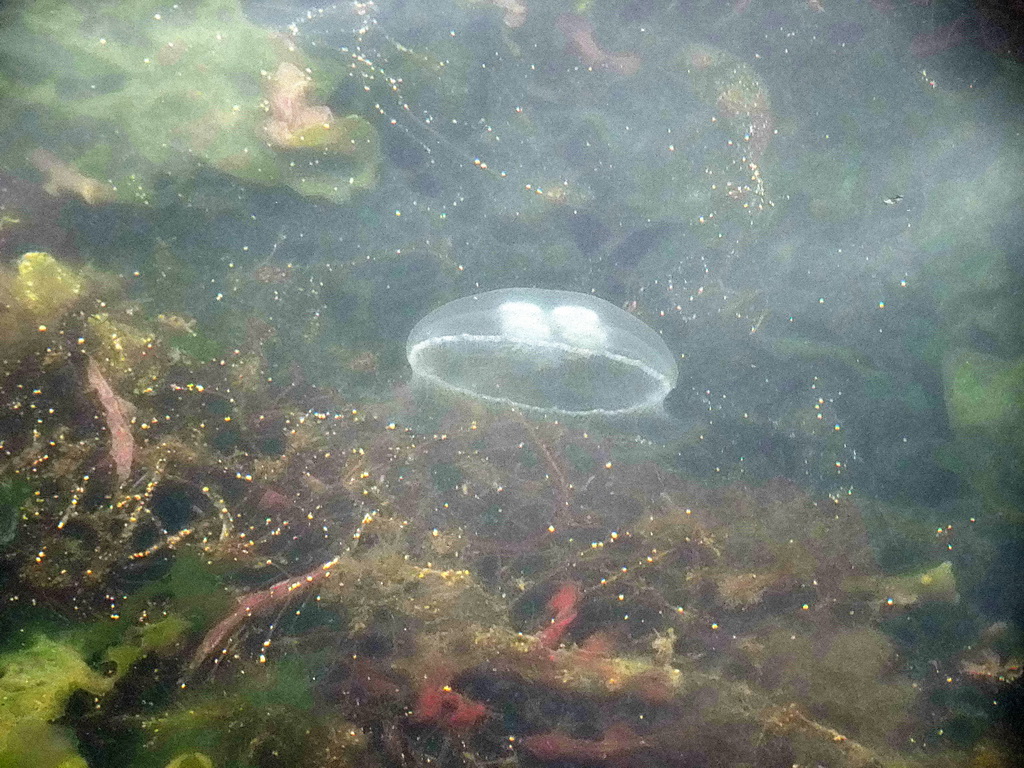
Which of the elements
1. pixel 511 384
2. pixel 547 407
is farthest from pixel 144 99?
pixel 547 407

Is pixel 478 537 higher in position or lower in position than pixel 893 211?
lower

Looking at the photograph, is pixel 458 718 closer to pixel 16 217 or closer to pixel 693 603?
pixel 693 603

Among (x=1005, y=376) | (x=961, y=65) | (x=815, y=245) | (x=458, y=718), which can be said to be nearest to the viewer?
(x=458, y=718)

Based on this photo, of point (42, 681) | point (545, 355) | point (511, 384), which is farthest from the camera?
point (511, 384)

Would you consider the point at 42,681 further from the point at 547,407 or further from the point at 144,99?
the point at 144,99

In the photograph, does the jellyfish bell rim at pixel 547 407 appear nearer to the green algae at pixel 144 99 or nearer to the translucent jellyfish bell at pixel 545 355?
the translucent jellyfish bell at pixel 545 355

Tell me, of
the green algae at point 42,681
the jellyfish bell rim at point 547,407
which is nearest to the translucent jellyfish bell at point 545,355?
the jellyfish bell rim at point 547,407

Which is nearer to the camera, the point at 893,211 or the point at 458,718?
the point at 458,718

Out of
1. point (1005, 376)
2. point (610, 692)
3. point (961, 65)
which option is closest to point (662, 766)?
point (610, 692)
